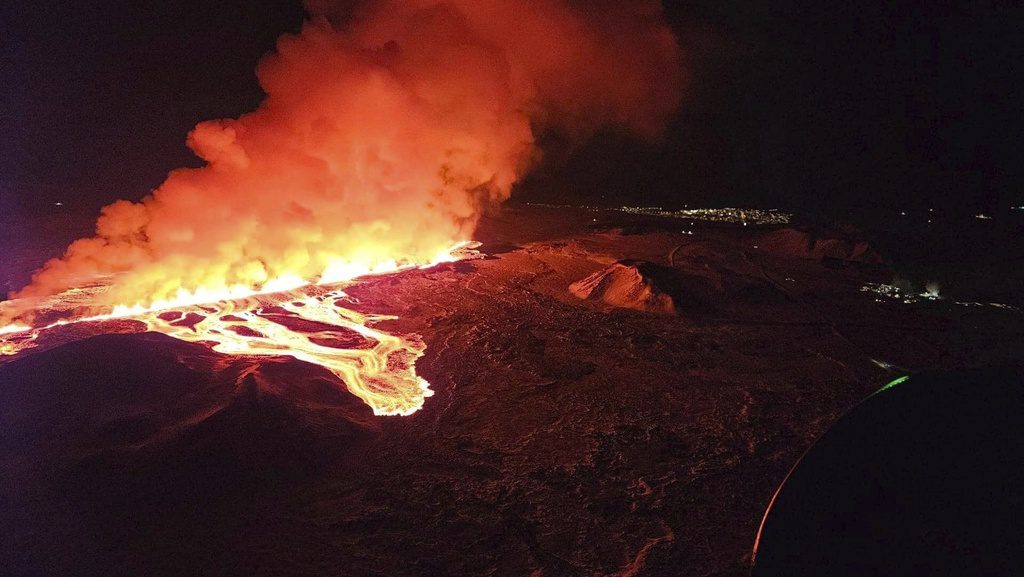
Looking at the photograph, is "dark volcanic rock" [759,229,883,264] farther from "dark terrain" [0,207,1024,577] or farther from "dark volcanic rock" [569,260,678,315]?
"dark volcanic rock" [569,260,678,315]

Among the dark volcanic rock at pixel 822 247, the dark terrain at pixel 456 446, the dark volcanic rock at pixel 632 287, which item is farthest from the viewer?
the dark volcanic rock at pixel 822 247

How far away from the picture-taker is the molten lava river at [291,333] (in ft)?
23.9

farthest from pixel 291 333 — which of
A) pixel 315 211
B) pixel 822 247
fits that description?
pixel 822 247

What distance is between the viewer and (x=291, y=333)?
8.83 m

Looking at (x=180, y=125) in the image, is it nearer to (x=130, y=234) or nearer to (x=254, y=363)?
(x=130, y=234)

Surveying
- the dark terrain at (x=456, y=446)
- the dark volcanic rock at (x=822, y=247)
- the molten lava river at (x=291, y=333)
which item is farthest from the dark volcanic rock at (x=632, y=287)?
the dark volcanic rock at (x=822, y=247)

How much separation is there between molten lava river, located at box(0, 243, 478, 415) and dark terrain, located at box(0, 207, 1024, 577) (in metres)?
0.39

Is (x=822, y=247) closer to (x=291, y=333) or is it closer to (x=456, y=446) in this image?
(x=456, y=446)

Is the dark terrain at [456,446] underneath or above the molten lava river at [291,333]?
underneath

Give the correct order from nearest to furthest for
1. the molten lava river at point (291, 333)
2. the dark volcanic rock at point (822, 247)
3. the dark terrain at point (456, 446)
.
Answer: the dark terrain at point (456, 446) < the molten lava river at point (291, 333) < the dark volcanic rock at point (822, 247)

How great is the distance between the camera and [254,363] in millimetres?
7246

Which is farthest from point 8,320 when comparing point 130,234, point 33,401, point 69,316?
point 33,401

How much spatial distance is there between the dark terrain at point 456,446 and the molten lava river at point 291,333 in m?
0.39

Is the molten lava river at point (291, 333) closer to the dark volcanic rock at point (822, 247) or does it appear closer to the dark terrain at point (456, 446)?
the dark terrain at point (456, 446)
